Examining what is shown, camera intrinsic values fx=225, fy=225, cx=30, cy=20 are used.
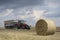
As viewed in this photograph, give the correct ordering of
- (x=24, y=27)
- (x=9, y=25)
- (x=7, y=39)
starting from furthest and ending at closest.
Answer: (x=9, y=25), (x=24, y=27), (x=7, y=39)

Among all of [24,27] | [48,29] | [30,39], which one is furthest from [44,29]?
[24,27]

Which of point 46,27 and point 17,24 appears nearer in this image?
point 46,27

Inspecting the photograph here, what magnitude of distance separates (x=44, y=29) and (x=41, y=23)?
0.84 meters

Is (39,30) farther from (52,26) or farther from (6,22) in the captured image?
(6,22)

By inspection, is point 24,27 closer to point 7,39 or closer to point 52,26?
point 52,26

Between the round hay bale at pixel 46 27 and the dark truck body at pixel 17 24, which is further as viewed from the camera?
the dark truck body at pixel 17 24

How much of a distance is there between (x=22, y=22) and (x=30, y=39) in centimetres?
2082

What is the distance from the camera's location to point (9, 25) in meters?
35.3

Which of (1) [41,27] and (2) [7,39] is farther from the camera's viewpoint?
(1) [41,27]

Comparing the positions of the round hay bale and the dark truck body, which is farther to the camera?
the dark truck body

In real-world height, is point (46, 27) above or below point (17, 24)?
below

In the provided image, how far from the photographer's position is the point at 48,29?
800 inches

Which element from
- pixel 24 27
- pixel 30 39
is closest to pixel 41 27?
pixel 30 39

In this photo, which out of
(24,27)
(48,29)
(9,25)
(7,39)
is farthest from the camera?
(9,25)
